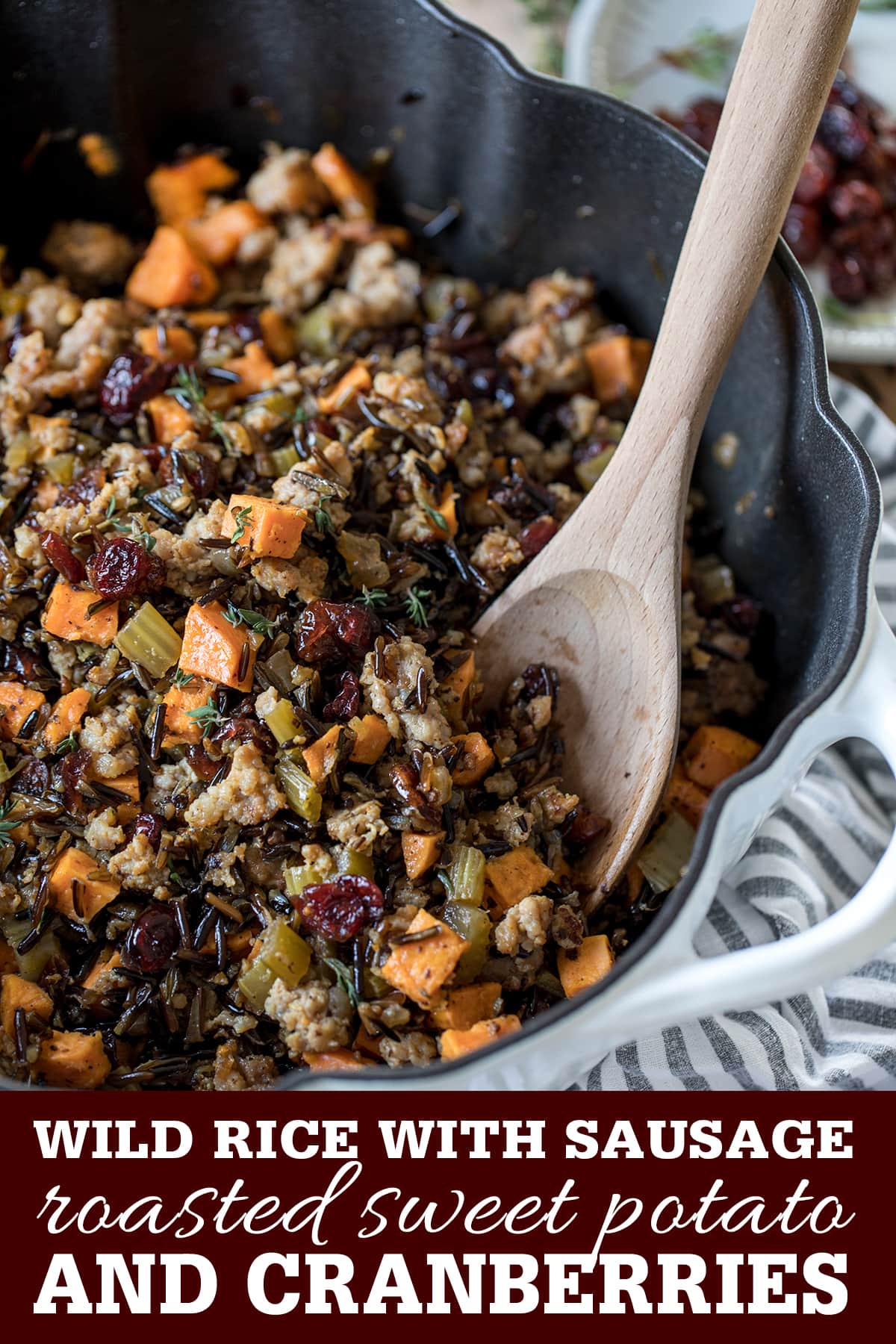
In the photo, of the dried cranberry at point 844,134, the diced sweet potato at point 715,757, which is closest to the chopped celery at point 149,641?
the diced sweet potato at point 715,757

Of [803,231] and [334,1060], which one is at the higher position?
[803,231]

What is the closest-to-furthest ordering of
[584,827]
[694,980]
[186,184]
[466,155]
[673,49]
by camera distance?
[694,980], [584,827], [466,155], [186,184], [673,49]

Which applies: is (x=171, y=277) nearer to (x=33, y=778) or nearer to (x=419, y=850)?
(x=33, y=778)

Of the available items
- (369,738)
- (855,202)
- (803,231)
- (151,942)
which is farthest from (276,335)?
(855,202)

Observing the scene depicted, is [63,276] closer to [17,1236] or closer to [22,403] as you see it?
[22,403]

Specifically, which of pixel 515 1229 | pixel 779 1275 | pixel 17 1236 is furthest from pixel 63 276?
pixel 779 1275

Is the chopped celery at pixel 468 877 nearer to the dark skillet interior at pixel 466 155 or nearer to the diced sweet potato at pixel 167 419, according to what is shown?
the dark skillet interior at pixel 466 155
